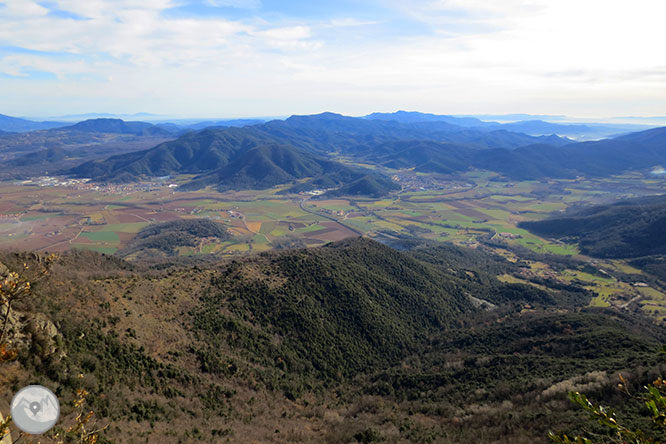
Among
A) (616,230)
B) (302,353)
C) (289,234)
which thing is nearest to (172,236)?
(289,234)

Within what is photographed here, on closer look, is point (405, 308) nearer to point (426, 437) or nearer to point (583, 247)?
point (426, 437)

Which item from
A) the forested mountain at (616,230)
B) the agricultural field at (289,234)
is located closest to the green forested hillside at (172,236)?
the agricultural field at (289,234)

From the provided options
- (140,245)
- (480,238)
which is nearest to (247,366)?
(140,245)

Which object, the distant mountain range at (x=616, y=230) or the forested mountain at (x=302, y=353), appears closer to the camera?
the forested mountain at (x=302, y=353)

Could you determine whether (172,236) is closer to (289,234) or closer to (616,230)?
(289,234)

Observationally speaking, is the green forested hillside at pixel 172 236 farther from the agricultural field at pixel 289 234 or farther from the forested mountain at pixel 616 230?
the forested mountain at pixel 616 230

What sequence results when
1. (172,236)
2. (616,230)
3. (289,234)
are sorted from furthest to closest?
(289,234)
(616,230)
(172,236)
